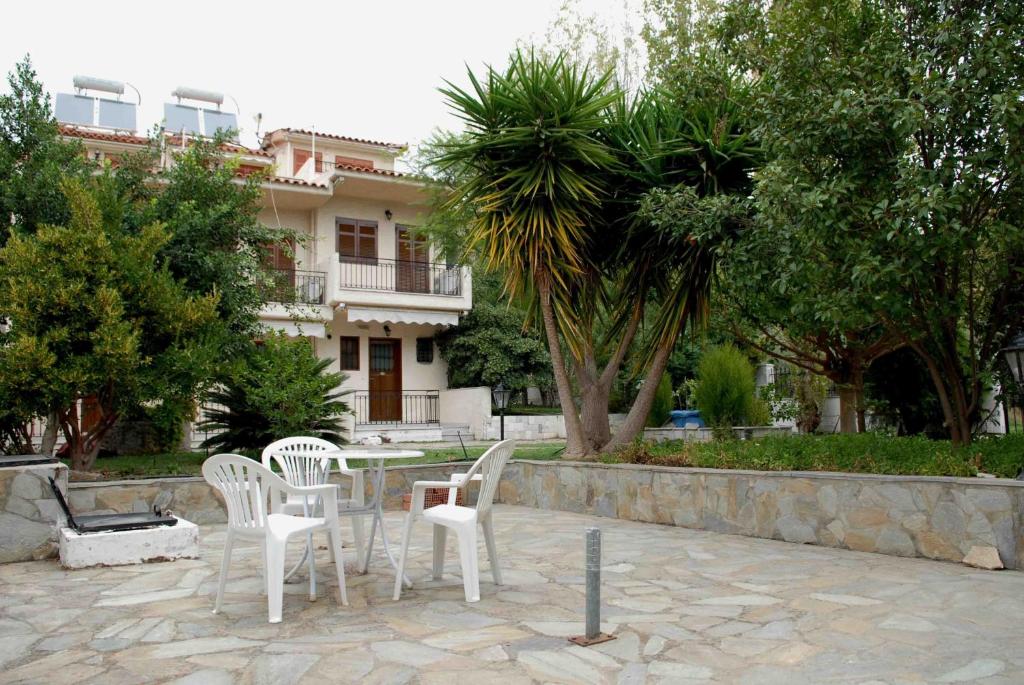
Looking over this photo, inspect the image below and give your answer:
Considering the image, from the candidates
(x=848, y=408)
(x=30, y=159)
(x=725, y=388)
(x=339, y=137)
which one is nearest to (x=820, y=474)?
(x=848, y=408)

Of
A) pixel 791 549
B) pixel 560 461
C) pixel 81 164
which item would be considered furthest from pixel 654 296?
pixel 81 164

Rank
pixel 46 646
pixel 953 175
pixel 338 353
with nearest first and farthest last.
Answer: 1. pixel 46 646
2. pixel 953 175
3. pixel 338 353

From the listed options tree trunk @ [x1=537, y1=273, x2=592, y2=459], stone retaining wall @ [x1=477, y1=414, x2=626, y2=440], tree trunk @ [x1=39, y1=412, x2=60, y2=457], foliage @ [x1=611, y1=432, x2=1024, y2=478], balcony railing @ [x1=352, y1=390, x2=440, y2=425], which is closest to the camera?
foliage @ [x1=611, y1=432, x2=1024, y2=478]

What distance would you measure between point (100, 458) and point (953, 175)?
40.6ft

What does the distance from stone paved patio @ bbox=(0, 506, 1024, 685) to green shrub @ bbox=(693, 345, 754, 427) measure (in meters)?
8.94

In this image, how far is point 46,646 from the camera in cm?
425

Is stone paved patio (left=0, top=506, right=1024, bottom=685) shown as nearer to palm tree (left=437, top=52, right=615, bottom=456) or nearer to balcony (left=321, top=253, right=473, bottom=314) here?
palm tree (left=437, top=52, right=615, bottom=456)

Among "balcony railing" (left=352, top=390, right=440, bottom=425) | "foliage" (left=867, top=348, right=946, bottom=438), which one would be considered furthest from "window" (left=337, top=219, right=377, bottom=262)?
"foliage" (left=867, top=348, right=946, bottom=438)

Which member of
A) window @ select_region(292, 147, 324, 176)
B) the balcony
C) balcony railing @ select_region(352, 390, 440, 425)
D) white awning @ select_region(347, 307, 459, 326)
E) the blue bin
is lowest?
the blue bin

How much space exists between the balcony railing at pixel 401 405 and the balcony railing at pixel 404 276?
105 inches

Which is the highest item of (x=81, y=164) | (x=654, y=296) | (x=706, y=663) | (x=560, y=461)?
(x=81, y=164)

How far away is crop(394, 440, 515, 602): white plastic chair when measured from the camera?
5059mm

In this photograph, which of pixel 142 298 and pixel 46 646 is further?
pixel 142 298

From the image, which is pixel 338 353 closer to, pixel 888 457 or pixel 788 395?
pixel 788 395
